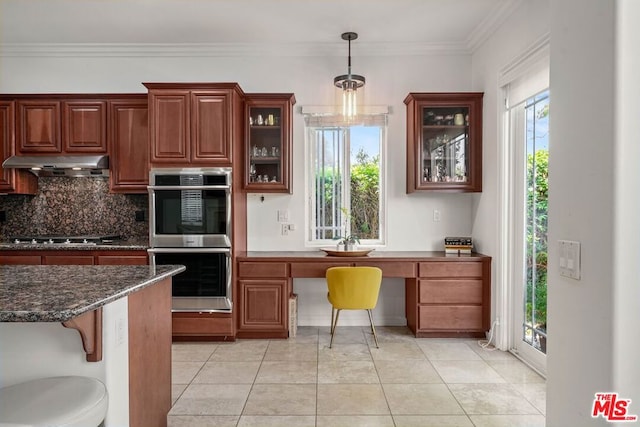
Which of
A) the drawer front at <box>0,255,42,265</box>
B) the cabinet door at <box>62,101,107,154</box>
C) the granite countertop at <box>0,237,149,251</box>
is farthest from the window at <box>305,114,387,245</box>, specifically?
the drawer front at <box>0,255,42,265</box>

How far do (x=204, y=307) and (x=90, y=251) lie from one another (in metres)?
1.18

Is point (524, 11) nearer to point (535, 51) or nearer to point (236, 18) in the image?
point (535, 51)

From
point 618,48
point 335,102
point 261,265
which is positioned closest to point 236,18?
point 335,102

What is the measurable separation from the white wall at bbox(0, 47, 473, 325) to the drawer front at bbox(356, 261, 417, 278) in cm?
54

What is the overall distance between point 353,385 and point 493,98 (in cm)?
276

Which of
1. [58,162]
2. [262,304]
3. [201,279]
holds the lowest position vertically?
[262,304]

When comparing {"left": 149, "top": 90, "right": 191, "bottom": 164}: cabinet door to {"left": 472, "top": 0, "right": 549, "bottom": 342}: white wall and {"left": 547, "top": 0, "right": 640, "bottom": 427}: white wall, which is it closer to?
{"left": 472, "top": 0, "right": 549, "bottom": 342}: white wall

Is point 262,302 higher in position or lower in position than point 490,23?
lower

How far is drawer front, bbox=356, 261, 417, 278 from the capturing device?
3590mm

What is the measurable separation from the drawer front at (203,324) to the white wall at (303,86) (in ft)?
2.88

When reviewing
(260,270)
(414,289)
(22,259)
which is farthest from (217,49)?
(414,289)

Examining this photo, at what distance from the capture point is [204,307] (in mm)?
3521

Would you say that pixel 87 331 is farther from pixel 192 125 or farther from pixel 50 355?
pixel 192 125

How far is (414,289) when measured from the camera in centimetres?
363
